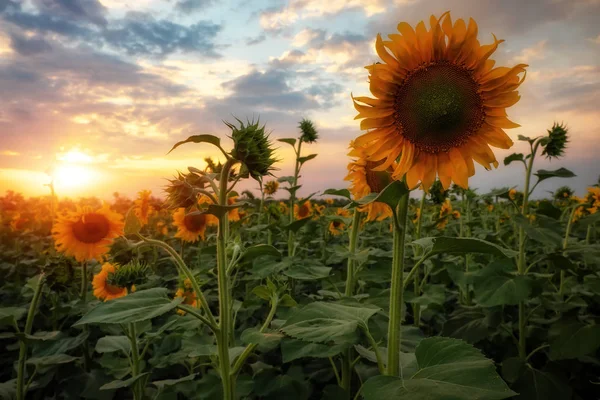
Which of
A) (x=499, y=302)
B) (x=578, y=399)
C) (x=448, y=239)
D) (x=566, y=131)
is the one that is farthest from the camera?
(x=566, y=131)

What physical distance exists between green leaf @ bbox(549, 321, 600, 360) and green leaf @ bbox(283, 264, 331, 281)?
131 cm

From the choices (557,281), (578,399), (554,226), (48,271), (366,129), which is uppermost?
(366,129)

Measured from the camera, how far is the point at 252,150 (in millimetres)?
1642

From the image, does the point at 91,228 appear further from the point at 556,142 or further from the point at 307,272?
the point at 556,142

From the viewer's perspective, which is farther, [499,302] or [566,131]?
[566,131]

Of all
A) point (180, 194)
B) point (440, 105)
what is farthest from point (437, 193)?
point (180, 194)

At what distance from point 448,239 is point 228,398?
0.96 meters

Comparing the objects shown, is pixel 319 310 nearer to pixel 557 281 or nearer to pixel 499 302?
pixel 499 302

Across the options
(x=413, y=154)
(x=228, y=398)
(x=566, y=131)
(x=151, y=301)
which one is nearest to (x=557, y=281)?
(x=566, y=131)

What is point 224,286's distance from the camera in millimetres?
1681

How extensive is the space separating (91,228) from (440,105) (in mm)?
2763

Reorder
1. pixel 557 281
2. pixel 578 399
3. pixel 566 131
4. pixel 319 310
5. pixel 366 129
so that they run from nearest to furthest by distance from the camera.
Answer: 1. pixel 319 310
2. pixel 366 129
3. pixel 578 399
4. pixel 566 131
5. pixel 557 281

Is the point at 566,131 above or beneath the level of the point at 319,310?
above

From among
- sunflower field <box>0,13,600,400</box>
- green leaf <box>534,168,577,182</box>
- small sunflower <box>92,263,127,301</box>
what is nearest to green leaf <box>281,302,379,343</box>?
sunflower field <box>0,13,600,400</box>
